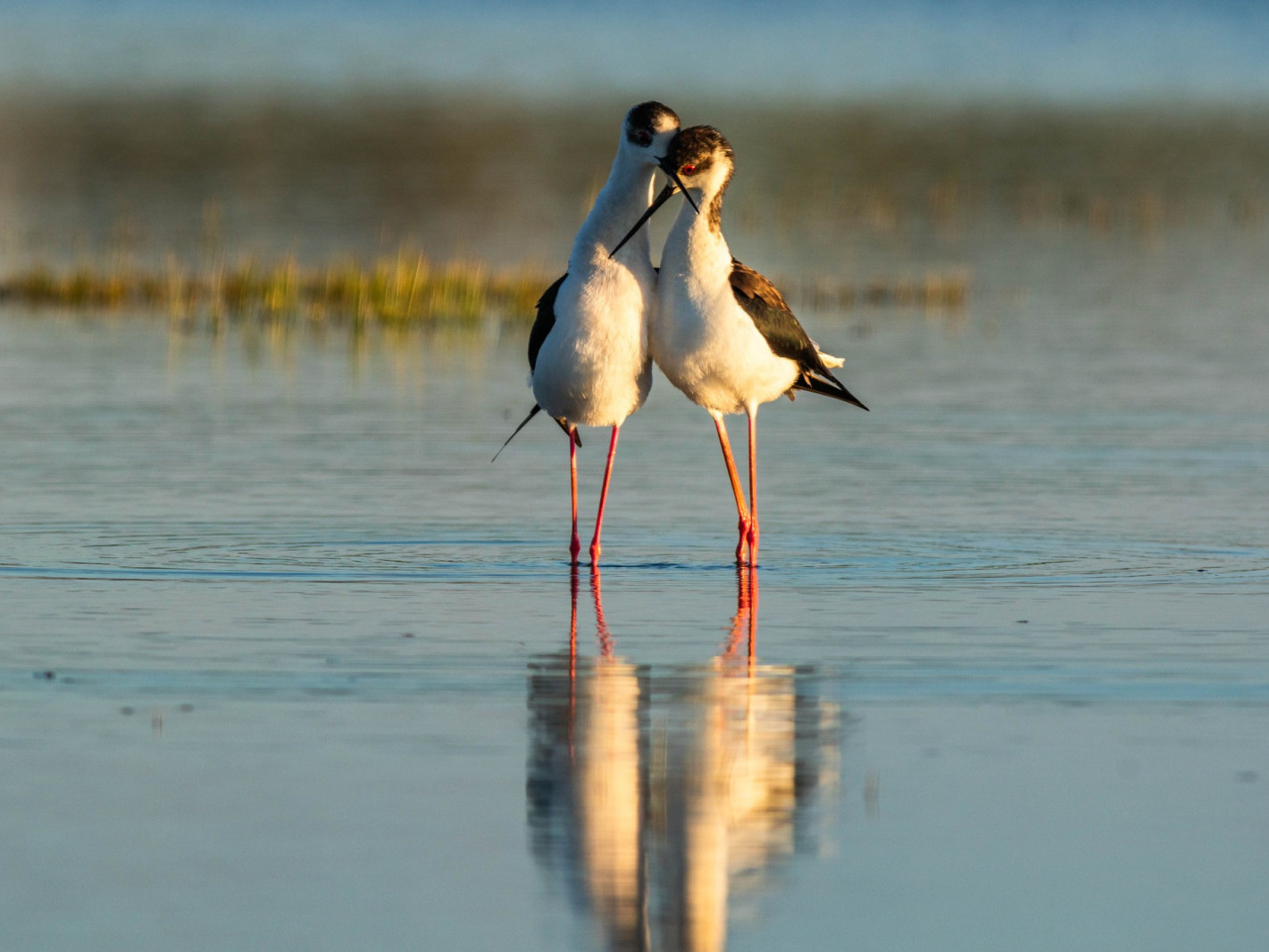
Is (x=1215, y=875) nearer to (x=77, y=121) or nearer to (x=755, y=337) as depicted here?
(x=755, y=337)

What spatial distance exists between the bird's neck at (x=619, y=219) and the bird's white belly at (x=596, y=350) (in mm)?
115

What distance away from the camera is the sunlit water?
17.9ft

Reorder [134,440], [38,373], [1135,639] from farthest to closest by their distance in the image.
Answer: [38,373], [134,440], [1135,639]

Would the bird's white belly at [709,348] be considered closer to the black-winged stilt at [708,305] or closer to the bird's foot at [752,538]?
the black-winged stilt at [708,305]

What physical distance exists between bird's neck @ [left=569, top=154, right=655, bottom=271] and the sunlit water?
4.07ft

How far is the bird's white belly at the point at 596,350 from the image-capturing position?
9.79 metres

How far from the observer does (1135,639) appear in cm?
823

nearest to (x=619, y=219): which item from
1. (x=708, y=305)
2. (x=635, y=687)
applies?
(x=708, y=305)

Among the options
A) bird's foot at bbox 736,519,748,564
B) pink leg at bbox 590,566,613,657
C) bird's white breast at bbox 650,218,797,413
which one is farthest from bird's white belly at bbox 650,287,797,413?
pink leg at bbox 590,566,613,657

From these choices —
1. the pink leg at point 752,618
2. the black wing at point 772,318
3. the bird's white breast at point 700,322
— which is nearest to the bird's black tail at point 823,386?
the black wing at point 772,318

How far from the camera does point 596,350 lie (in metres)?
9.78

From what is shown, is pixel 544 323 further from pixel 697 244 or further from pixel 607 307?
pixel 697 244

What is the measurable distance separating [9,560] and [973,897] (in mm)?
5331

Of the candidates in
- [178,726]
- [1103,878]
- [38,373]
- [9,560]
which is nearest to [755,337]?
[9,560]
